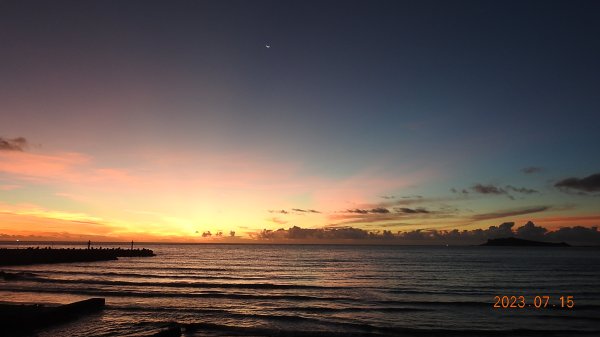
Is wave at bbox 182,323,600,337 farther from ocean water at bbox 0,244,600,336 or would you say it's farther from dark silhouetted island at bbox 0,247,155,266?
dark silhouetted island at bbox 0,247,155,266

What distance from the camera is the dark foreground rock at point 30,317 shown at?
19.2m

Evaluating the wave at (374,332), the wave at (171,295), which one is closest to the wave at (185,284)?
the wave at (171,295)

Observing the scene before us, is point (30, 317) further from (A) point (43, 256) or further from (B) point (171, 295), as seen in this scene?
(A) point (43, 256)

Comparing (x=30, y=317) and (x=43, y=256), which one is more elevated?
(x=30, y=317)

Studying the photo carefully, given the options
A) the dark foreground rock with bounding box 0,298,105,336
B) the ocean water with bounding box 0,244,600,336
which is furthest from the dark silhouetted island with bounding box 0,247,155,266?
the dark foreground rock with bounding box 0,298,105,336

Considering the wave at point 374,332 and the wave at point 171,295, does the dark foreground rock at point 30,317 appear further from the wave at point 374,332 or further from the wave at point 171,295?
the wave at point 171,295

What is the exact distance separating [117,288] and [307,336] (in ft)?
84.9

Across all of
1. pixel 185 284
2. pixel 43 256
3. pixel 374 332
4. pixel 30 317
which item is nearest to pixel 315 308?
pixel 374 332

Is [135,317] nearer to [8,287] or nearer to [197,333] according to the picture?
[197,333]

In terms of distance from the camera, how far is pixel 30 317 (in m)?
20.1

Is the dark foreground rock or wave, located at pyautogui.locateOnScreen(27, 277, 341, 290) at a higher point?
the dark foreground rock

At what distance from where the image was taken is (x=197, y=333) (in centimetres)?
2105

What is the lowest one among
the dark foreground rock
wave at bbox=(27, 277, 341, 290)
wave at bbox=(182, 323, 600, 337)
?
wave at bbox=(27, 277, 341, 290)

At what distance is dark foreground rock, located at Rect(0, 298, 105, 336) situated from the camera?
19.2m
